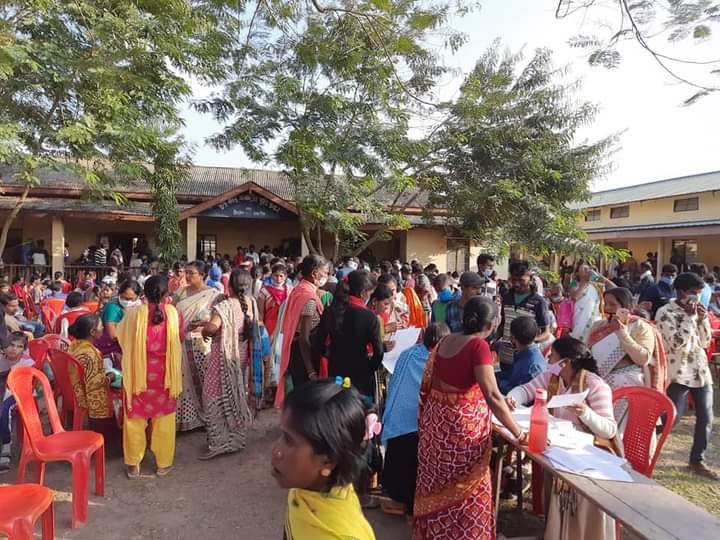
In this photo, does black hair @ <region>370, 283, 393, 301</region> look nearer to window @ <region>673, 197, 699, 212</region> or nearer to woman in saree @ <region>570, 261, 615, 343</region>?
woman in saree @ <region>570, 261, 615, 343</region>

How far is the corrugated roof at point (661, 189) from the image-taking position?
18681 mm

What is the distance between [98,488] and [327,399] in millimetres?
2914

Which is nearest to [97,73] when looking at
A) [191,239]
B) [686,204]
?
[191,239]

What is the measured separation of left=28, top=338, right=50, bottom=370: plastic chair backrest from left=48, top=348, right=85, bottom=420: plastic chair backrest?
56 centimetres

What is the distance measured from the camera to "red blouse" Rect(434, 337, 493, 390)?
7.33ft

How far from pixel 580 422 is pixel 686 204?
19841mm

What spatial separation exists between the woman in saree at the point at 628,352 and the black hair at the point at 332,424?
2525mm

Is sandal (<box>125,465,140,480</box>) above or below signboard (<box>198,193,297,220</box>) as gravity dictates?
below

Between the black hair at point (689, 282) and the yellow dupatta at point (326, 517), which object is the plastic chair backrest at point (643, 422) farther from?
the yellow dupatta at point (326, 517)

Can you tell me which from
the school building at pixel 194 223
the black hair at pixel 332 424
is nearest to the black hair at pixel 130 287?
the black hair at pixel 332 424

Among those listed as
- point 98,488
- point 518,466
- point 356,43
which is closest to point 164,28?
point 356,43

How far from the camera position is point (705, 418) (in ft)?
12.7

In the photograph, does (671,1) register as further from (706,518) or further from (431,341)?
(706,518)

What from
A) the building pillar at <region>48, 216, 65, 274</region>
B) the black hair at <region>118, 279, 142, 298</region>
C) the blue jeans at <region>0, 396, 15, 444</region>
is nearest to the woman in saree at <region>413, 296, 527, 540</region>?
the blue jeans at <region>0, 396, 15, 444</region>
